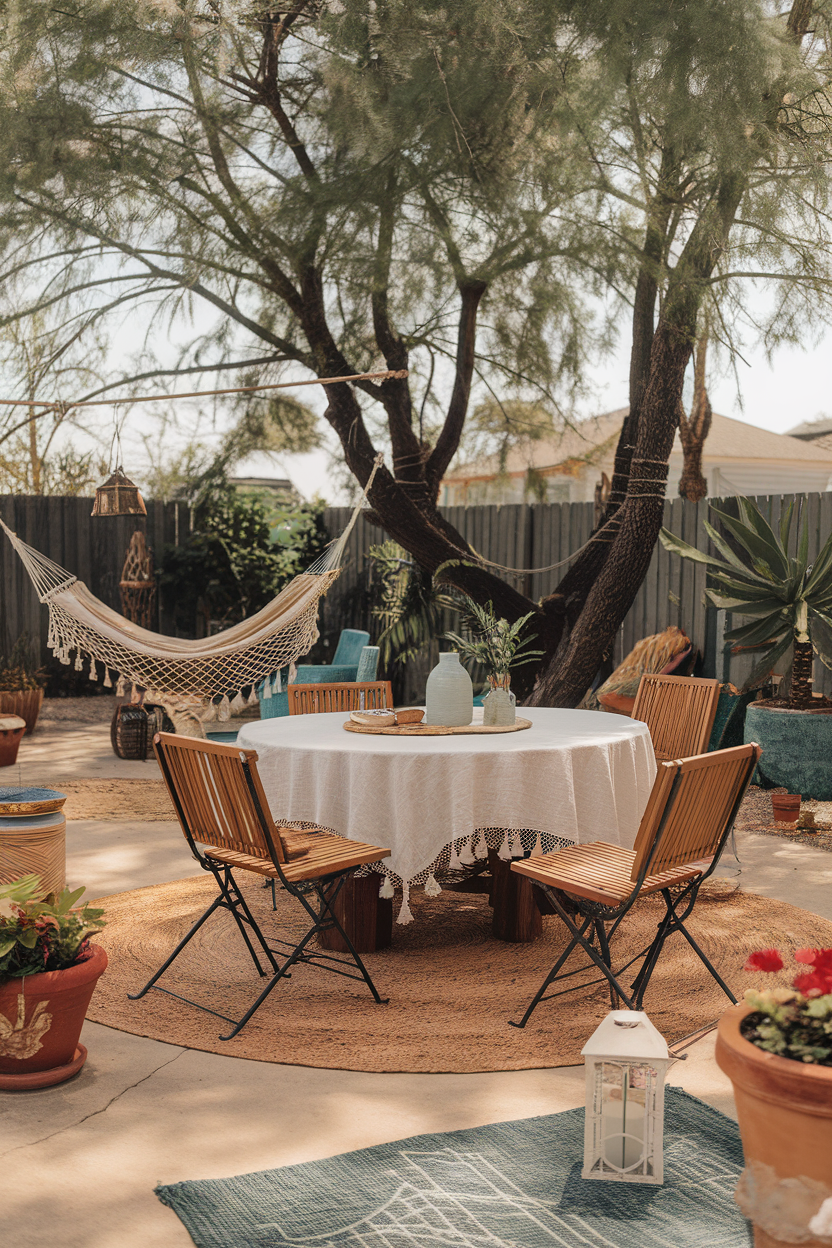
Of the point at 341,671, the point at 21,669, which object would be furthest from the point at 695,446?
the point at 21,669

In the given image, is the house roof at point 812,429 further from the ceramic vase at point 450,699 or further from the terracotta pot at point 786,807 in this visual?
the ceramic vase at point 450,699

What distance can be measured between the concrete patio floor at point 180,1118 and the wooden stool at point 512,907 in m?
Result: 0.91

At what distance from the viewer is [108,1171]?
6.82 feet

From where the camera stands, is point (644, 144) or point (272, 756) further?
point (644, 144)

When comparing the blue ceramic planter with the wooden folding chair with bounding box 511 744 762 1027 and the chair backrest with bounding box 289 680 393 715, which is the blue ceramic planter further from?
the wooden folding chair with bounding box 511 744 762 1027

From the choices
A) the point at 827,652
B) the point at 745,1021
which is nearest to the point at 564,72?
the point at 827,652

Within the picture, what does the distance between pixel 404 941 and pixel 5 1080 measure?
4.61 ft

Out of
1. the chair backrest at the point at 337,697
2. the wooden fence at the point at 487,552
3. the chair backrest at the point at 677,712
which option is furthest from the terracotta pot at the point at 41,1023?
the wooden fence at the point at 487,552

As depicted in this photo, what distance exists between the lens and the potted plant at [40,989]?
2420 millimetres

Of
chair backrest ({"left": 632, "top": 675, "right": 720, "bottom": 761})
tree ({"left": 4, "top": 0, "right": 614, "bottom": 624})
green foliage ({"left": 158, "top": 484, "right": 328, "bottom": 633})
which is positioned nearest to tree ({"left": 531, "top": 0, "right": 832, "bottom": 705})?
tree ({"left": 4, "top": 0, "right": 614, "bottom": 624})

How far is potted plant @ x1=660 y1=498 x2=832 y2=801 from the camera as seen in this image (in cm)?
570

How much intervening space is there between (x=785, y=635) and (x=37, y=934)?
4.29 metres

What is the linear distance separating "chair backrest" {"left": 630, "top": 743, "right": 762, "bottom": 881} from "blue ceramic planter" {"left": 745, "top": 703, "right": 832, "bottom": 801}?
301cm

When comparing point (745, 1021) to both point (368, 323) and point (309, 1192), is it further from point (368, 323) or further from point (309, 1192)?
point (368, 323)
